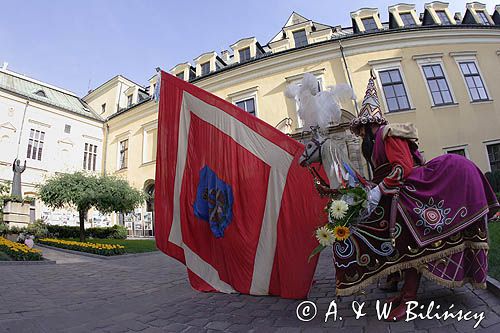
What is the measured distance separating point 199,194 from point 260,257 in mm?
1235

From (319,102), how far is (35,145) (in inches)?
1109

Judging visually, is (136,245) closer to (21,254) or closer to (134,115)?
(21,254)

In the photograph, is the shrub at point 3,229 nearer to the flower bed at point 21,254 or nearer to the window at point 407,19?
the flower bed at point 21,254

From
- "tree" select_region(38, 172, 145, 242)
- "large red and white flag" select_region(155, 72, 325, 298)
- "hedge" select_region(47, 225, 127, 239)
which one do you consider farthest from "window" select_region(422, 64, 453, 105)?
"hedge" select_region(47, 225, 127, 239)

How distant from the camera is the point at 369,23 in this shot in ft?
63.9

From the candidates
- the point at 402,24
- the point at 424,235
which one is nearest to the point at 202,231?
the point at 424,235

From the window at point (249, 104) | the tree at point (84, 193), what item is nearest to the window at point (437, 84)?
the window at point (249, 104)

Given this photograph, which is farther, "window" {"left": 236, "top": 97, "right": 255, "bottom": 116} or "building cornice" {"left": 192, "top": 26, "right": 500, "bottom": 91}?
"window" {"left": 236, "top": 97, "right": 255, "bottom": 116}

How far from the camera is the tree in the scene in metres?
13.9

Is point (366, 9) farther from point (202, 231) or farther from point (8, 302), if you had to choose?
point (8, 302)

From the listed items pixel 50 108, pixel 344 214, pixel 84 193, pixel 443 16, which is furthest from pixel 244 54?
pixel 344 214

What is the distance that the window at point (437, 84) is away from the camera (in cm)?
1659

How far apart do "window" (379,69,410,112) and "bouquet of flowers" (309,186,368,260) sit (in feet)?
54.0

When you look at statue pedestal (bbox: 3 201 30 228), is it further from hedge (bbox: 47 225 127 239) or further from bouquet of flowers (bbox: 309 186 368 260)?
bouquet of flowers (bbox: 309 186 368 260)
